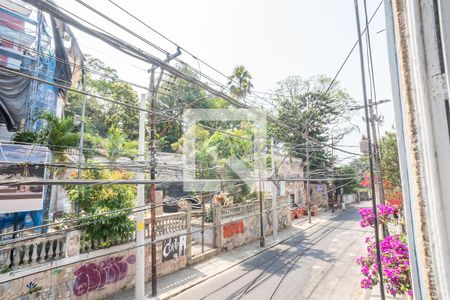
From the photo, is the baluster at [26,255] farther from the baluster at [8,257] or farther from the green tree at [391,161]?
the green tree at [391,161]

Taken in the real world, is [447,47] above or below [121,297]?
above

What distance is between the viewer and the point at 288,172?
29.1m

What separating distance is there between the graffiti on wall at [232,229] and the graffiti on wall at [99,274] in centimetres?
618

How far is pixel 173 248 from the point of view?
37.1ft

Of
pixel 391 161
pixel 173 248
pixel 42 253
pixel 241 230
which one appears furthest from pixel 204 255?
pixel 391 161

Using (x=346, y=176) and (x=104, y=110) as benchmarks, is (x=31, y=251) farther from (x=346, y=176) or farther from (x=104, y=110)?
(x=346, y=176)

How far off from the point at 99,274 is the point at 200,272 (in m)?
4.55

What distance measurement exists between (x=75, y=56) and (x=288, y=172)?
82.9 feet

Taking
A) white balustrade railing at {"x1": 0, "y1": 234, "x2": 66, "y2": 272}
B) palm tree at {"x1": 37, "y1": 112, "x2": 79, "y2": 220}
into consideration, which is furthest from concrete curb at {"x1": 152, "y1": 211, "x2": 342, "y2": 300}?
palm tree at {"x1": 37, "y1": 112, "x2": 79, "y2": 220}

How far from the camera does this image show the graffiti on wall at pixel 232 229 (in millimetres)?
14567

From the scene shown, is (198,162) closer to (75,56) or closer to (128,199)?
(128,199)

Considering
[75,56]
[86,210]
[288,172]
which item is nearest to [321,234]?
[288,172]

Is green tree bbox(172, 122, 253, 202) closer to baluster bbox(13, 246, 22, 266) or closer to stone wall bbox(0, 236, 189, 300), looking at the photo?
stone wall bbox(0, 236, 189, 300)

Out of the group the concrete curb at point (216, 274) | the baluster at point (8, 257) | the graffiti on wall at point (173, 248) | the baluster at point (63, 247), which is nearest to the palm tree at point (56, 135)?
the baluster at point (63, 247)
